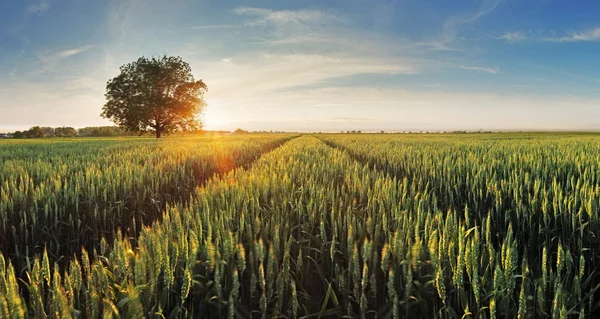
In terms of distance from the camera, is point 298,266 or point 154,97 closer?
point 298,266

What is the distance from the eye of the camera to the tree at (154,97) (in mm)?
43125

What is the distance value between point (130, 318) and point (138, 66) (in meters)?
49.1

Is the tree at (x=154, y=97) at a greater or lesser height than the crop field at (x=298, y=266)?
greater

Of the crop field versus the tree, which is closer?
the crop field

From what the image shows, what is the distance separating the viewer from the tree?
1698 inches

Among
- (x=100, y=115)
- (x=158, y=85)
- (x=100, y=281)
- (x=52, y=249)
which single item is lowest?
(x=52, y=249)

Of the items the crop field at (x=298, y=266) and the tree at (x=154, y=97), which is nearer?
the crop field at (x=298, y=266)

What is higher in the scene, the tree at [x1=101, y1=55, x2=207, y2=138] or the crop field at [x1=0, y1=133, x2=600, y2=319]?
the tree at [x1=101, y1=55, x2=207, y2=138]

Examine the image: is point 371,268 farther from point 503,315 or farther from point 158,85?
point 158,85

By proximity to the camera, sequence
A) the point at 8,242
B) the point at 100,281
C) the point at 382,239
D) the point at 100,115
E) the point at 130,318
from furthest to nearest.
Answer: the point at 100,115
the point at 8,242
the point at 382,239
the point at 100,281
the point at 130,318

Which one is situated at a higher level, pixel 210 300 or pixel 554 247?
pixel 210 300

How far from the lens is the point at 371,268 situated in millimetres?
1932

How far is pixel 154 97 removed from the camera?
44.0 meters

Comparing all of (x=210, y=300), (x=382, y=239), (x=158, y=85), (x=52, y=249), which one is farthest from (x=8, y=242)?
(x=158, y=85)
